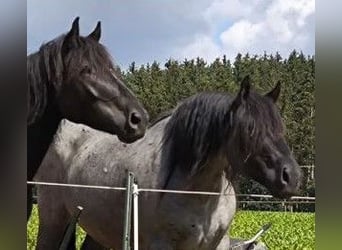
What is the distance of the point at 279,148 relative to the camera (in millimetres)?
2680

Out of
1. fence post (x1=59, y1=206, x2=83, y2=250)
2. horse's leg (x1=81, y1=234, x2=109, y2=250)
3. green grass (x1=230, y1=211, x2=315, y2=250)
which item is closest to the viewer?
green grass (x1=230, y1=211, x2=315, y2=250)

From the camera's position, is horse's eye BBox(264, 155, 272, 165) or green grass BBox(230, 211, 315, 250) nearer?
horse's eye BBox(264, 155, 272, 165)

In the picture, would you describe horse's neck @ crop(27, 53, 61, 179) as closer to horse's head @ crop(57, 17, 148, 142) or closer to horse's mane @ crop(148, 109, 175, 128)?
horse's head @ crop(57, 17, 148, 142)

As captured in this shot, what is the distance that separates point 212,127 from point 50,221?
121 centimetres

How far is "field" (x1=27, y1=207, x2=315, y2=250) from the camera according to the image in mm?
3059

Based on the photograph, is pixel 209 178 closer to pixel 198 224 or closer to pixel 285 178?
pixel 198 224

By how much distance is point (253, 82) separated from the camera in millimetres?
2793

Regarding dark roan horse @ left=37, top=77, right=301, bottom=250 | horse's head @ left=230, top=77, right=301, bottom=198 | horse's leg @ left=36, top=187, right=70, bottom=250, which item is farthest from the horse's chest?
horse's leg @ left=36, top=187, right=70, bottom=250

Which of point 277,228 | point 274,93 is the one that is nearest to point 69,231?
point 277,228

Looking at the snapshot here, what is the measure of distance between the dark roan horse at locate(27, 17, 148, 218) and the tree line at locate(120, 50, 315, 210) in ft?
1.03

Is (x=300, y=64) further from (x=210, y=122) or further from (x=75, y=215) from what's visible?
(x=75, y=215)

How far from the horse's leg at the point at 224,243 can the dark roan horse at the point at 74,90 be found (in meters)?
0.77

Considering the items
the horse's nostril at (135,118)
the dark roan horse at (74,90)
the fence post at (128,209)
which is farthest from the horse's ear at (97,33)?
the fence post at (128,209)
